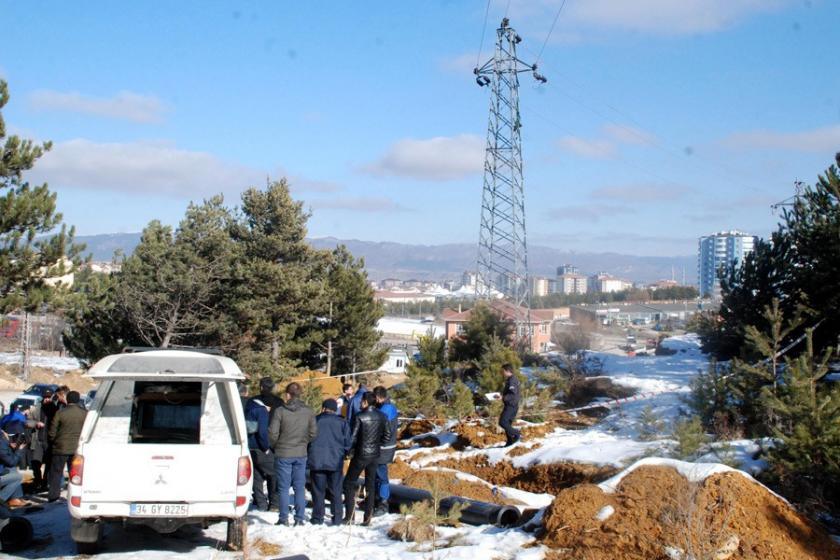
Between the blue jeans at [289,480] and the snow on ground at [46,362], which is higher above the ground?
the blue jeans at [289,480]

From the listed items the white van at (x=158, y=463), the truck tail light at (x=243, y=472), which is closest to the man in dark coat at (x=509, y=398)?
the white van at (x=158, y=463)

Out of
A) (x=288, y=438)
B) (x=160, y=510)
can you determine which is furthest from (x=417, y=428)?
(x=160, y=510)

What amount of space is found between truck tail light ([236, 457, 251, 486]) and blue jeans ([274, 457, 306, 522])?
1703 millimetres

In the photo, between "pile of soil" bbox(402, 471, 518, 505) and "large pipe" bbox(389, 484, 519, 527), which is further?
"pile of soil" bbox(402, 471, 518, 505)

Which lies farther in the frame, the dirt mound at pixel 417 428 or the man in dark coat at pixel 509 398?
the dirt mound at pixel 417 428

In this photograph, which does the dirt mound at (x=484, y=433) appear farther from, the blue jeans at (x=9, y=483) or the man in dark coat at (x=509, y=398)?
the blue jeans at (x=9, y=483)

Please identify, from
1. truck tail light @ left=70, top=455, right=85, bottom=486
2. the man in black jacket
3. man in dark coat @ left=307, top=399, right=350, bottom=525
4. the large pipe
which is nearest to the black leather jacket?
the man in black jacket

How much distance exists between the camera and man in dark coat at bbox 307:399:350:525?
9766mm

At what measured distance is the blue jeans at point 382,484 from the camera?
10430mm

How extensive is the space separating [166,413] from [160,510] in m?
1.82

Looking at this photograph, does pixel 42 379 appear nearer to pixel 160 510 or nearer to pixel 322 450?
pixel 322 450

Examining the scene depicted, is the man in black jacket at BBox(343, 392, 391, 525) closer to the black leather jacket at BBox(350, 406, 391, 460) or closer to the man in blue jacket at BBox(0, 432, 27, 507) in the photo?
the black leather jacket at BBox(350, 406, 391, 460)

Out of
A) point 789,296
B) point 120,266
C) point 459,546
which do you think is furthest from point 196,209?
point 459,546

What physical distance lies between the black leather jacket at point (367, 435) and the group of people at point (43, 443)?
4.03 m
